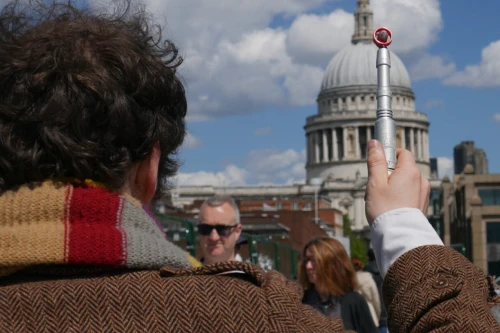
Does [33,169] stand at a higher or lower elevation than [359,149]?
lower

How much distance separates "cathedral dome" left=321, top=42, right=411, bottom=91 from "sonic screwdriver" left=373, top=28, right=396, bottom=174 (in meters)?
138

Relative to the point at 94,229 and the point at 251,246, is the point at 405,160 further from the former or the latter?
the point at 251,246

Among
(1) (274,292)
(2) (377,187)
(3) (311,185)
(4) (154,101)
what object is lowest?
(1) (274,292)

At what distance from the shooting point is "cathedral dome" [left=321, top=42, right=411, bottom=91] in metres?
142

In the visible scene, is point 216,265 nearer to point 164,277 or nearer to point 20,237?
point 164,277

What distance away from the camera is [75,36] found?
7.73 ft

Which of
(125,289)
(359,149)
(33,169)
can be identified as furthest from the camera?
(359,149)

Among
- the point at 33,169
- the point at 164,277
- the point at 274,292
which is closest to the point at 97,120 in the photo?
the point at 33,169

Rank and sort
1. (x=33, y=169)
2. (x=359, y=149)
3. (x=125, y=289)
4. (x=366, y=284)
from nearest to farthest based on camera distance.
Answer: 1. (x=125, y=289)
2. (x=33, y=169)
3. (x=366, y=284)
4. (x=359, y=149)

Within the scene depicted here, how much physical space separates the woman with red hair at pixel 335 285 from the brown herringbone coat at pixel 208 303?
5.21m

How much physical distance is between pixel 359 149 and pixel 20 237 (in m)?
137

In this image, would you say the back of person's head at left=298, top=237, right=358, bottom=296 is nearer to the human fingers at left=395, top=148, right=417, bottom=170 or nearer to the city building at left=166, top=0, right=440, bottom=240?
the human fingers at left=395, top=148, right=417, bottom=170

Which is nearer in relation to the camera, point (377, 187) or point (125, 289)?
point (125, 289)

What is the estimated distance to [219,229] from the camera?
7.45 m
